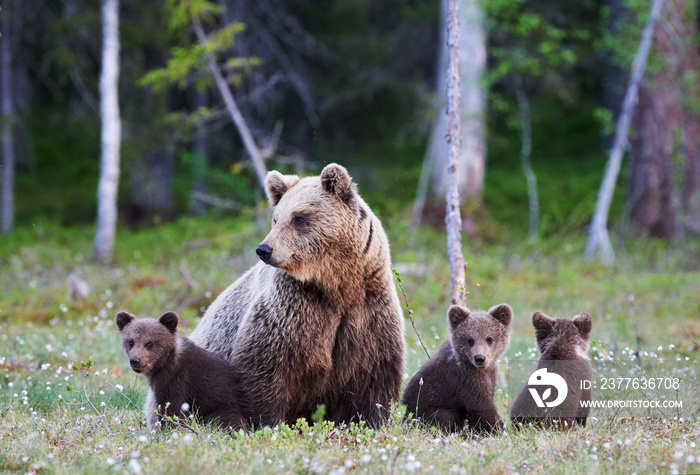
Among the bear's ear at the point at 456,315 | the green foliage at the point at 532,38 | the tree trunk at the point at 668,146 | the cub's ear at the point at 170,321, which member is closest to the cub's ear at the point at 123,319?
the cub's ear at the point at 170,321

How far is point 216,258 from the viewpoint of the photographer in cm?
1377

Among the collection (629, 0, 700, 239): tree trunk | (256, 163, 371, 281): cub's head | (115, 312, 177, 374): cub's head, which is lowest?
(115, 312, 177, 374): cub's head

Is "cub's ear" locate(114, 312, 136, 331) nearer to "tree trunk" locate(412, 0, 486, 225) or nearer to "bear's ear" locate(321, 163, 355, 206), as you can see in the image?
"bear's ear" locate(321, 163, 355, 206)

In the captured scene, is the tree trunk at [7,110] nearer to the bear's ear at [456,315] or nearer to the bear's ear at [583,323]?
the bear's ear at [456,315]

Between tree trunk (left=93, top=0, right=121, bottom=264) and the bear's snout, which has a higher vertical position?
tree trunk (left=93, top=0, right=121, bottom=264)

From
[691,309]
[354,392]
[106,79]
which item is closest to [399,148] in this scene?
[106,79]

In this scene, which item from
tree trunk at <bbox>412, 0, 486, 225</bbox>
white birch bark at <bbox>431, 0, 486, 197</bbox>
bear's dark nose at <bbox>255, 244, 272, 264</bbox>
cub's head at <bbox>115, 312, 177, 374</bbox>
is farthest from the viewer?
tree trunk at <bbox>412, 0, 486, 225</bbox>

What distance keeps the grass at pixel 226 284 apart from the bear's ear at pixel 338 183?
162 centimetres

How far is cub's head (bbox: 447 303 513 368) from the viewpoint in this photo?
5199 millimetres


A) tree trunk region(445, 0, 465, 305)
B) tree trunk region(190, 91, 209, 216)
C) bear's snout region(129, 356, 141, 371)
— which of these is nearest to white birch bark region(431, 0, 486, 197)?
tree trunk region(190, 91, 209, 216)

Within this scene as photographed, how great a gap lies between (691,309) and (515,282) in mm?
3028

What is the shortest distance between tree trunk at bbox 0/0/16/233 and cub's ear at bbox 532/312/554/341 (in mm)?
18665

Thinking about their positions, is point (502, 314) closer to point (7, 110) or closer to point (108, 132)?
point (108, 132)

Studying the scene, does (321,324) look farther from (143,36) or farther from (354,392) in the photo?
(143,36)
